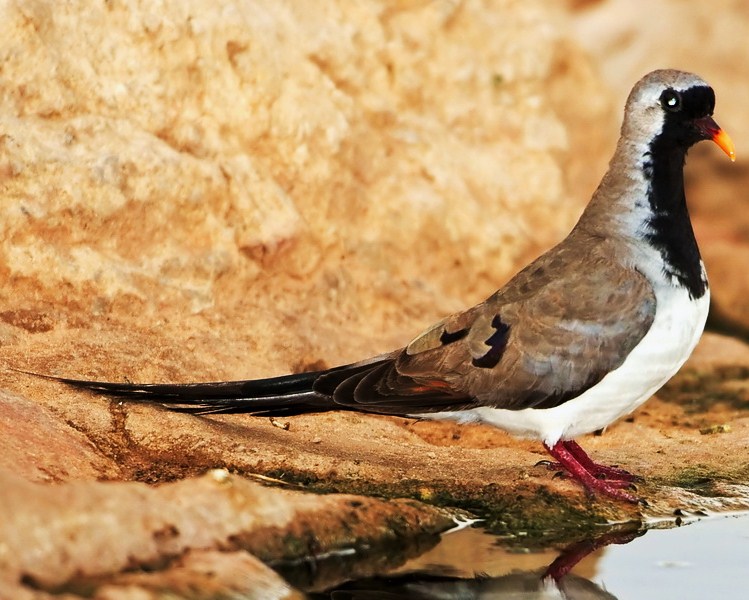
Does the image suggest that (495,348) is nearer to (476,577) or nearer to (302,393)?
(302,393)

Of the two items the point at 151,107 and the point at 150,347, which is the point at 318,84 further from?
the point at 150,347

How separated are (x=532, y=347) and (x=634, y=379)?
1.43 ft

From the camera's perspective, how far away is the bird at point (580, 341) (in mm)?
5117

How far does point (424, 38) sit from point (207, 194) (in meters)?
2.40

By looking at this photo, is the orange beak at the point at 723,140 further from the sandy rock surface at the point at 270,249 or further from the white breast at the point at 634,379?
the sandy rock surface at the point at 270,249

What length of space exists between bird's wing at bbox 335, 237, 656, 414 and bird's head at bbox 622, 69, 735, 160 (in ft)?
2.13

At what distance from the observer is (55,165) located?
617 cm

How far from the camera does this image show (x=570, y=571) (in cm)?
452

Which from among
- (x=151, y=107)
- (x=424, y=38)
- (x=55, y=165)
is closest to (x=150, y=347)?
(x=55, y=165)

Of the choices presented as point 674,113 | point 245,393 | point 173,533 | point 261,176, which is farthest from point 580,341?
point 261,176

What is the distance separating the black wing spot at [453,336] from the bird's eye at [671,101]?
1327 mm

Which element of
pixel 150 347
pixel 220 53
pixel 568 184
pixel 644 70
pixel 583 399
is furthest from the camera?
pixel 644 70

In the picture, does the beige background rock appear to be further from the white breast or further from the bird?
the white breast

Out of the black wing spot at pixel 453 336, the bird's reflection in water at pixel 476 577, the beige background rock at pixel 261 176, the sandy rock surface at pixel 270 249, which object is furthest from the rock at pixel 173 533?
the beige background rock at pixel 261 176
